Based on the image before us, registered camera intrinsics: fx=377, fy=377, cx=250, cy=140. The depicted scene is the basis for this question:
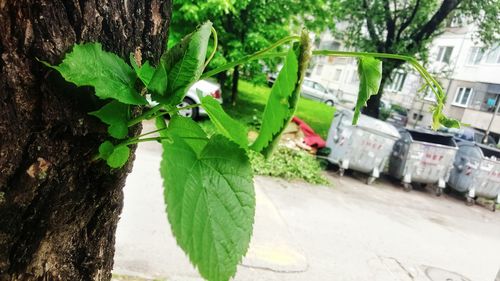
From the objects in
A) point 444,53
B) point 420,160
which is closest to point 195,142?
point 420,160

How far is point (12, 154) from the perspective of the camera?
71 cm

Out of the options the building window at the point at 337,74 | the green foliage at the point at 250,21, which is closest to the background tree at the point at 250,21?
the green foliage at the point at 250,21

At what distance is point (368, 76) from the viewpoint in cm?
74

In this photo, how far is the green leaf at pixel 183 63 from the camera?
0.67 m

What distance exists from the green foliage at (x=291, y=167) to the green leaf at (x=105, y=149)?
6.85 m

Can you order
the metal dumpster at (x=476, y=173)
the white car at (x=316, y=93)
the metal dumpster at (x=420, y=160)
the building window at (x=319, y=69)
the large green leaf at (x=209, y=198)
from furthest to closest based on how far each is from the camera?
the building window at (x=319, y=69) → the white car at (x=316, y=93) → the metal dumpster at (x=476, y=173) → the metal dumpster at (x=420, y=160) → the large green leaf at (x=209, y=198)

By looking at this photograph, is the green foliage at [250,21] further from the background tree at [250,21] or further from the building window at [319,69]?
the building window at [319,69]

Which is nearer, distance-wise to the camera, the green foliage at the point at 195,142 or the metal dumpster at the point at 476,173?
the green foliage at the point at 195,142

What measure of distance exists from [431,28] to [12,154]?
46.8ft

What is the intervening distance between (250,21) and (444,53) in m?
26.5

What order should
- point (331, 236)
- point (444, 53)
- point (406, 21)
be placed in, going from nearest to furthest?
point (331, 236)
point (406, 21)
point (444, 53)

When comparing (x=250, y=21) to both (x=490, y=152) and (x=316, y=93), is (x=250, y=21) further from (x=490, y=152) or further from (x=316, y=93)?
(x=316, y=93)

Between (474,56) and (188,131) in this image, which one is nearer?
(188,131)

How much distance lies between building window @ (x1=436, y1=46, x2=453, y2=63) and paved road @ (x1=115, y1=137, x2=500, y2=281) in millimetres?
26357
